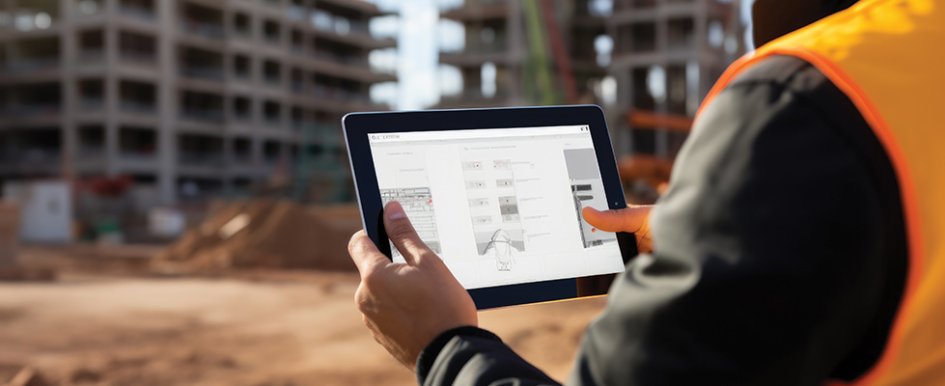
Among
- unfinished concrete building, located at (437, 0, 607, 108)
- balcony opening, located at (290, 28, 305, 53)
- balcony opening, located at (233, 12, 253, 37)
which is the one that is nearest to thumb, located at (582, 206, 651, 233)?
unfinished concrete building, located at (437, 0, 607, 108)

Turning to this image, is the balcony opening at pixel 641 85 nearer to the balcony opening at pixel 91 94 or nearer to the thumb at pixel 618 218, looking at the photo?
the balcony opening at pixel 91 94

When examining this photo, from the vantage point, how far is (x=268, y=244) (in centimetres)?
1825

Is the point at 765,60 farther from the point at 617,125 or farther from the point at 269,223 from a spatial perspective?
the point at 617,125

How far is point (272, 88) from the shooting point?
157 ft

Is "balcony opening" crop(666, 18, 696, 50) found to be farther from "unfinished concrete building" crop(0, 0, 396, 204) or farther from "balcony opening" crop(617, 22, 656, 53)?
"unfinished concrete building" crop(0, 0, 396, 204)

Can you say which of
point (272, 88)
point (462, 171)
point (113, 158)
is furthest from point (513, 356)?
point (272, 88)

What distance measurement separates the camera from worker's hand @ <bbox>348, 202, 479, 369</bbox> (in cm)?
109

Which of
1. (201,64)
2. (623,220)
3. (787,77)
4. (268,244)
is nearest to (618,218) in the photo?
(623,220)

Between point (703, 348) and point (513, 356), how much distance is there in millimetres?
315

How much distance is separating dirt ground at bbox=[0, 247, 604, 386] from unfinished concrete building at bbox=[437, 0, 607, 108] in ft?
101

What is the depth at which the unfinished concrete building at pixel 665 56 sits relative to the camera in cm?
3972

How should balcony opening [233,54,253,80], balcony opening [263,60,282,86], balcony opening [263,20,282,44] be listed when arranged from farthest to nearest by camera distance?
1. balcony opening [263,20,282,44]
2. balcony opening [263,60,282,86]
3. balcony opening [233,54,253,80]

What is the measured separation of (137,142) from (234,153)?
5528 mm

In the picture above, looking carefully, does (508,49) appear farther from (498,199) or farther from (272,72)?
(498,199)
